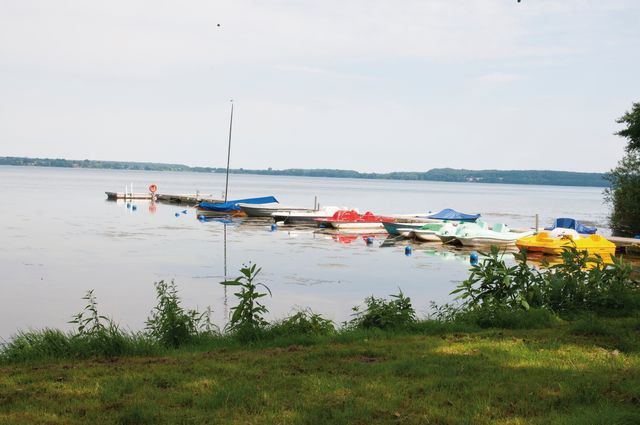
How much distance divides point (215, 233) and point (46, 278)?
18177 millimetres

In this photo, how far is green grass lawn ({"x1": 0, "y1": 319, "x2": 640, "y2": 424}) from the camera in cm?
571

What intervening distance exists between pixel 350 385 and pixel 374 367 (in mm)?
745

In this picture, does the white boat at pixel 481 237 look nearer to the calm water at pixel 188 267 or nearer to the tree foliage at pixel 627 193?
the calm water at pixel 188 267

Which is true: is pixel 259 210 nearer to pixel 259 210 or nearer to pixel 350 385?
pixel 259 210

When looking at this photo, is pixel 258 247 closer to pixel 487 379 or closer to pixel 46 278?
pixel 46 278

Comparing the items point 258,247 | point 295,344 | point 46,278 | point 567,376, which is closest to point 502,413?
point 567,376

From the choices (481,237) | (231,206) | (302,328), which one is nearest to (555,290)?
(302,328)

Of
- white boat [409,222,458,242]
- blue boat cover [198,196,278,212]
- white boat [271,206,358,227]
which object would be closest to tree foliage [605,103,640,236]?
white boat [409,222,458,242]

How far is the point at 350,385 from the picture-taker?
662cm

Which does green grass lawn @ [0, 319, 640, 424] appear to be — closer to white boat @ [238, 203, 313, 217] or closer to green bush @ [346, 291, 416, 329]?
green bush @ [346, 291, 416, 329]

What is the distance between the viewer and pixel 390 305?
1039 cm

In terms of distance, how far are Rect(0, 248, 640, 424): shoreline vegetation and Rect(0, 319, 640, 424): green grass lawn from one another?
0.02m

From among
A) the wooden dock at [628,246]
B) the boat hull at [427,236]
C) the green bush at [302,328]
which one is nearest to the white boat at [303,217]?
the boat hull at [427,236]

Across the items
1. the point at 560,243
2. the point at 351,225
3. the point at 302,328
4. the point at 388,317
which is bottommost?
the point at 351,225
